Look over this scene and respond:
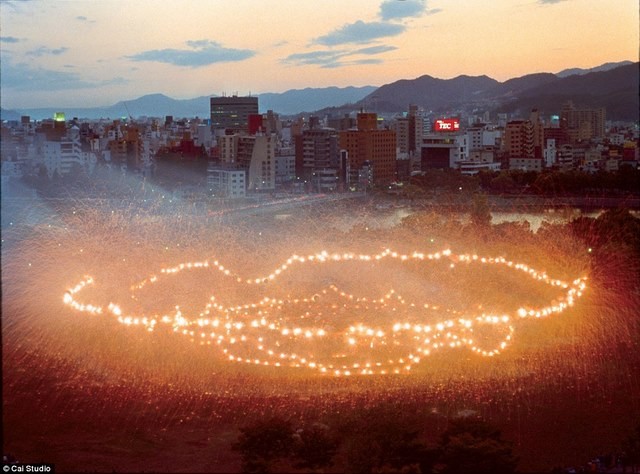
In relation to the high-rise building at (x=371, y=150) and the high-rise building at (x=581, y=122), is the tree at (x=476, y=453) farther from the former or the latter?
the high-rise building at (x=581, y=122)

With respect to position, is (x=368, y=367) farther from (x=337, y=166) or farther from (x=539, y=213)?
(x=337, y=166)

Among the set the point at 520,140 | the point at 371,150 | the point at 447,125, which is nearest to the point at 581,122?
the point at 520,140

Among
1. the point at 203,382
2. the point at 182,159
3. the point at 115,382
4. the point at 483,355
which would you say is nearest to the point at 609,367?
the point at 483,355

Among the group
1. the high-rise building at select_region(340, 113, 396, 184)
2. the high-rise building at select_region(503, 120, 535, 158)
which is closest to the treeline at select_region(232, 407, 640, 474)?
the high-rise building at select_region(340, 113, 396, 184)

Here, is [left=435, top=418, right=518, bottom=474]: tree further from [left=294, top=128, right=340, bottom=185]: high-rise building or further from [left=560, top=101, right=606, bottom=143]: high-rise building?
[left=560, top=101, right=606, bottom=143]: high-rise building

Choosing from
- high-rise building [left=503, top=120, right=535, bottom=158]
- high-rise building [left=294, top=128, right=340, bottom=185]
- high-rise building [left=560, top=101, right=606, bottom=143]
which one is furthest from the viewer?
high-rise building [left=560, top=101, right=606, bottom=143]

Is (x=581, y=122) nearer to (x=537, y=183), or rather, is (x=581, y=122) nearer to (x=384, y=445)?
(x=537, y=183)
